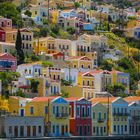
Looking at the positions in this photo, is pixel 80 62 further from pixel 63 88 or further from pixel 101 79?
pixel 63 88

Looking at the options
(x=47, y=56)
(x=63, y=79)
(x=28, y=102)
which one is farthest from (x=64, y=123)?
(x=47, y=56)

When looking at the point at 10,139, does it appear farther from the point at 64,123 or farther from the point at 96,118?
the point at 96,118

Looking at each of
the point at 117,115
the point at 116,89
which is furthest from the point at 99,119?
the point at 116,89

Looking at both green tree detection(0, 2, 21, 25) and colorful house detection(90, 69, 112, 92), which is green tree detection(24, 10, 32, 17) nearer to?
green tree detection(0, 2, 21, 25)

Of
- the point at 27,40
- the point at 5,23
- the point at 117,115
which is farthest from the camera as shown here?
the point at 5,23

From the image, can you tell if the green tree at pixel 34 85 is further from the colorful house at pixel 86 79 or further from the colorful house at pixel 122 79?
the colorful house at pixel 122 79
